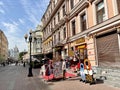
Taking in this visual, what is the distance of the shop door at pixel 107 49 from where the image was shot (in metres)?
11.3

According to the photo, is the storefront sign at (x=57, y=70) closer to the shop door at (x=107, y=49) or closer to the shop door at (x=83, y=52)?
the shop door at (x=107, y=49)

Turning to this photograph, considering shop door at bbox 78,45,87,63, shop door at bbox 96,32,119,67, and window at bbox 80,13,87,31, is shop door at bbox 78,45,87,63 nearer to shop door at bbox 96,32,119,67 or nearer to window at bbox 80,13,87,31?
window at bbox 80,13,87,31

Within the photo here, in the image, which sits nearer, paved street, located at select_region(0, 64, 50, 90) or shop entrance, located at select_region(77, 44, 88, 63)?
paved street, located at select_region(0, 64, 50, 90)

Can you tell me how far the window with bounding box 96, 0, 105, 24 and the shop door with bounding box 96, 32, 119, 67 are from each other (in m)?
1.44

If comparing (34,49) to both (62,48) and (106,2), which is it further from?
(106,2)

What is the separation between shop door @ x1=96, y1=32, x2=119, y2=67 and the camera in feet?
37.1

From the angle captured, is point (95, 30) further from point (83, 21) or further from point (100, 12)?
point (83, 21)

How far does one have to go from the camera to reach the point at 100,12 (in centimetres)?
1339

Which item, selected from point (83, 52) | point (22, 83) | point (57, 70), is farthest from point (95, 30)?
point (22, 83)

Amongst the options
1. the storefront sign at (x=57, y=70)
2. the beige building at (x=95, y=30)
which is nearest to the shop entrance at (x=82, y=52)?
the beige building at (x=95, y=30)

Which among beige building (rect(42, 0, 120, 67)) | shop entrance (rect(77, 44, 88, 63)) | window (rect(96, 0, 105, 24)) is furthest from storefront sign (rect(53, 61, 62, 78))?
window (rect(96, 0, 105, 24))

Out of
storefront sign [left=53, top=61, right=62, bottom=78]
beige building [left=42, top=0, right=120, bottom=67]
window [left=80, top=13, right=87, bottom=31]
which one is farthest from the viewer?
window [left=80, top=13, right=87, bottom=31]

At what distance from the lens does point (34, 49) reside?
56.2 meters

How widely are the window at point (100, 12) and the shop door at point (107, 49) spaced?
1436 millimetres
